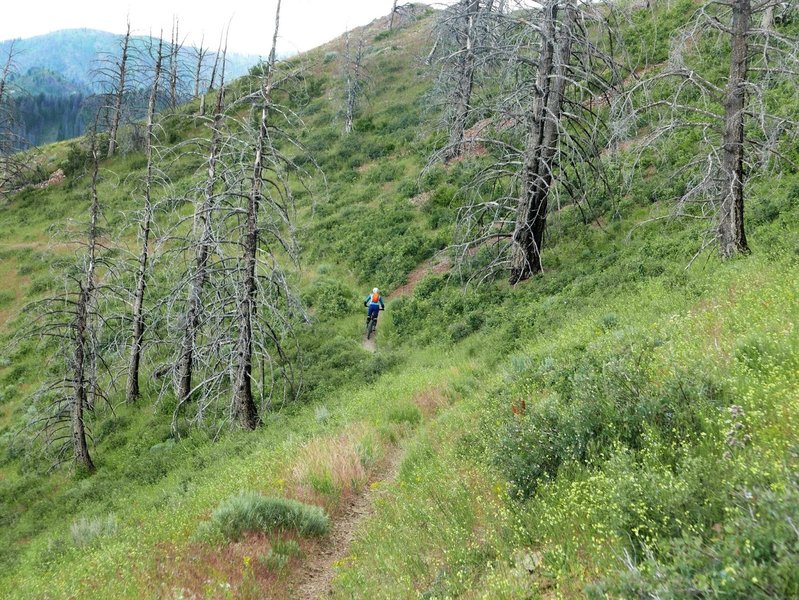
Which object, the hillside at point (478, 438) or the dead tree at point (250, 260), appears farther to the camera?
the dead tree at point (250, 260)

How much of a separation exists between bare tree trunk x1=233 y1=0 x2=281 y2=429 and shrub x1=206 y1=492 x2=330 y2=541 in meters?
6.53

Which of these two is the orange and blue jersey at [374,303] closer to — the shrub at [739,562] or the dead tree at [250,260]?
the dead tree at [250,260]

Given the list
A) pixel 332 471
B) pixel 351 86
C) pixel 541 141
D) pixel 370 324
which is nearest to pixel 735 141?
pixel 541 141

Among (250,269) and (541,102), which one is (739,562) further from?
(541,102)

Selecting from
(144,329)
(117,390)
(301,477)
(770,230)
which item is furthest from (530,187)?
(117,390)

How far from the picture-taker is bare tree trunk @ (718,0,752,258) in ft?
30.7

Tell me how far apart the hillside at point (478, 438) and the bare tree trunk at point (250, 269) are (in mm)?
363

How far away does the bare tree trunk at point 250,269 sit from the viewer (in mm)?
12531

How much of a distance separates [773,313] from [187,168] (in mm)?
42234

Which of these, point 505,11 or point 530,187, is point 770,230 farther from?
point 505,11

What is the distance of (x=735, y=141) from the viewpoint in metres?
9.59

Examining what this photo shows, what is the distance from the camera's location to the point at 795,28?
18109 mm

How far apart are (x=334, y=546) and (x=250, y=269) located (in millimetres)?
8109

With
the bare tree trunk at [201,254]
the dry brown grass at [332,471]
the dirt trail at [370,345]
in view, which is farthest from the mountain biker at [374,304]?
the dry brown grass at [332,471]
